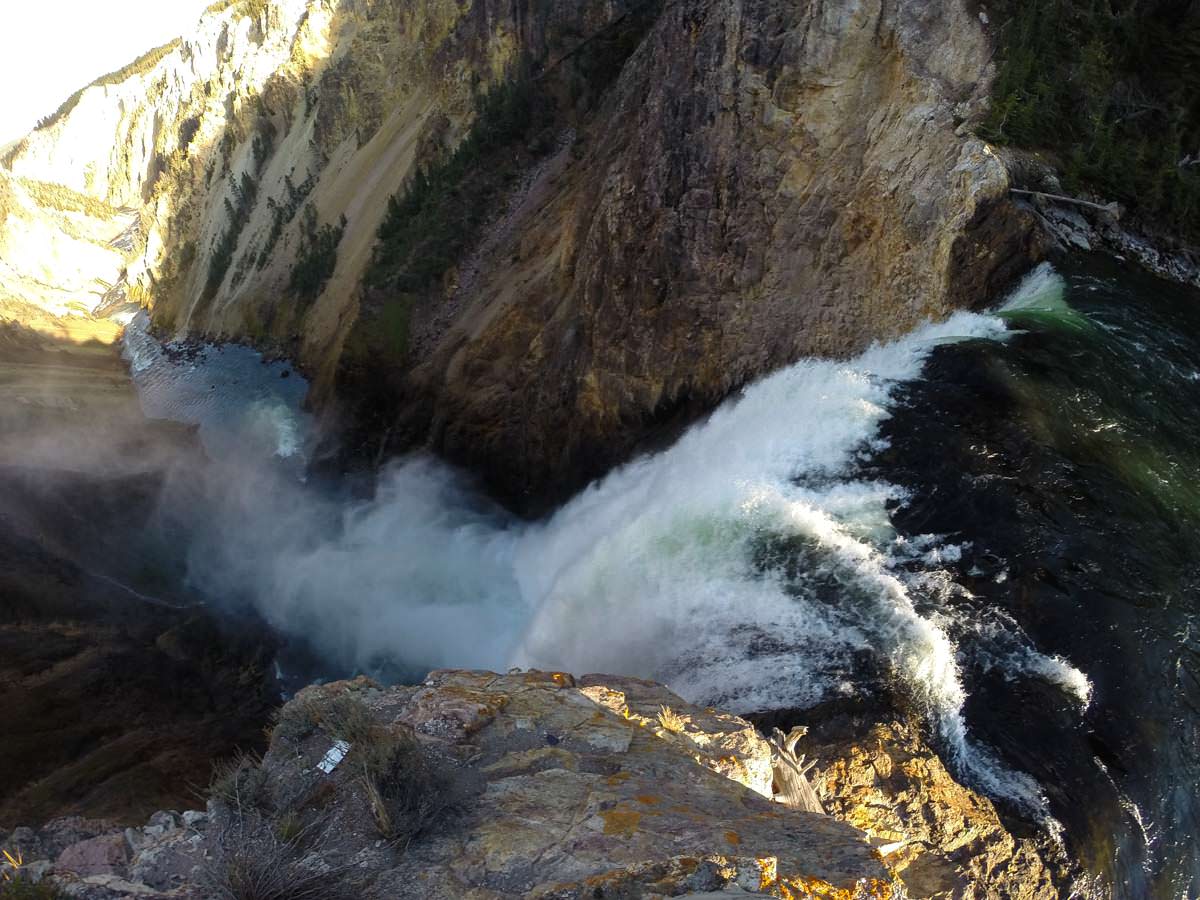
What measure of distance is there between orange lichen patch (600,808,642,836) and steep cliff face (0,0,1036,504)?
865cm

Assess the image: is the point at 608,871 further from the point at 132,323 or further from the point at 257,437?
the point at 132,323

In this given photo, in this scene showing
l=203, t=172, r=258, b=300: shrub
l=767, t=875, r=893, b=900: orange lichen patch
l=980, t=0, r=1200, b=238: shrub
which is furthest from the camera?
l=203, t=172, r=258, b=300: shrub

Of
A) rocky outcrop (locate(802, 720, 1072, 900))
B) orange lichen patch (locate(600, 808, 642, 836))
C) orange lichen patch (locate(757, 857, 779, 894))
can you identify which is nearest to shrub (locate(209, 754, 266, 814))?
orange lichen patch (locate(600, 808, 642, 836))

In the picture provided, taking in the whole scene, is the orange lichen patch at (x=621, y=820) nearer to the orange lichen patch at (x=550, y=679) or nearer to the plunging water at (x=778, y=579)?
the orange lichen patch at (x=550, y=679)

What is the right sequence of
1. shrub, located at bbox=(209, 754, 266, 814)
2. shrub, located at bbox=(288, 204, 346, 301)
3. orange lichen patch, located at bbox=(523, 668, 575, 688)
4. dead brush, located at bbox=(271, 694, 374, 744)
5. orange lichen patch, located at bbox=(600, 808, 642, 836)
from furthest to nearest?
shrub, located at bbox=(288, 204, 346, 301) < orange lichen patch, located at bbox=(523, 668, 575, 688) < dead brush, located at bbox=(271, 694, 374, 744) < shrub, located at bbox=(209, 754, 266, 814) < orange lichen patch, located at bbox=(600, 808, 642, 836)

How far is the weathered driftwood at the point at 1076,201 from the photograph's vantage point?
1014 cm

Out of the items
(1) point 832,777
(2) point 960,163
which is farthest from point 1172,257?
(1) point 832,777

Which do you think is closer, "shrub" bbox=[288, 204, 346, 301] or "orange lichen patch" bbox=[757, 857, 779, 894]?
"orange lichen patch" bbox=[757, 857, 779, 894]

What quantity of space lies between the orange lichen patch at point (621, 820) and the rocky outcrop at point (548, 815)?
14mm

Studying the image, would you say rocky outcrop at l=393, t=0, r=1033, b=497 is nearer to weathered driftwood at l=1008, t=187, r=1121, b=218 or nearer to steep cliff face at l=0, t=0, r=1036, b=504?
steep cliff face at l=0, t=0, r=1036, b=504

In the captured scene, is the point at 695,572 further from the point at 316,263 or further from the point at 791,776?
the point at 316,263

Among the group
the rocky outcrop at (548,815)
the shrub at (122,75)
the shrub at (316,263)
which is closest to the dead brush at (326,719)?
the rocky outcrop at (548,815)

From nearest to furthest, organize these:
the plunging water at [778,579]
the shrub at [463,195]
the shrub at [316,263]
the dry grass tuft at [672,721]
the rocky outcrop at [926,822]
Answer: the rocky outcrop at [926,822]
the dry grass tuft at [672,721]
the plunging water at [778,579]
the shrub at [463,195]
the shrub at [316,263]

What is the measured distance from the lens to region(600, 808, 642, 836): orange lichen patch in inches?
151
